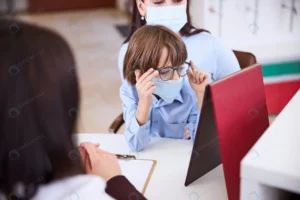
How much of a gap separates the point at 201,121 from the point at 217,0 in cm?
205

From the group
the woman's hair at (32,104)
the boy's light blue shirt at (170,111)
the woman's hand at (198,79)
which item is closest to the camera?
the woman's hair at (32,104)

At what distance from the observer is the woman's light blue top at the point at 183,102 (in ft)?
4.92

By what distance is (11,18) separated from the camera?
748 millimetres

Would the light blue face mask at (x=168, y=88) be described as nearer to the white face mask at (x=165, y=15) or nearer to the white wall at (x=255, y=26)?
the white face mask at (x=165, y=15)

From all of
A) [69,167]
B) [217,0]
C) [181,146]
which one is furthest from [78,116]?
[217,0]

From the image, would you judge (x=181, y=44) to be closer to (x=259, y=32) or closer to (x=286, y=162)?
(x=286, y=162)

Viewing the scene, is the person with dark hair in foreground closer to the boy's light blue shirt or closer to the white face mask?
the boy's light blue shirt

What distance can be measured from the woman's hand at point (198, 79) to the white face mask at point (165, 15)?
0.32 m

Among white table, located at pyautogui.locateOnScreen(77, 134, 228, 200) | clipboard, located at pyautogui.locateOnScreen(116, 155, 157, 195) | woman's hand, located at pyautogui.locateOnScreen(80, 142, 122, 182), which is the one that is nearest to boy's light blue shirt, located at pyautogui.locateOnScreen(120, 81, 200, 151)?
white table, located at pyautogui.locateOnScreen(77, 134, 228, 200)

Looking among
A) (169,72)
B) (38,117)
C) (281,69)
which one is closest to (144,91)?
(169,72)

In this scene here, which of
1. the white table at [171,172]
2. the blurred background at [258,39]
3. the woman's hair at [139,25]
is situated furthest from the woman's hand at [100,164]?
the blurred background at [258,39]

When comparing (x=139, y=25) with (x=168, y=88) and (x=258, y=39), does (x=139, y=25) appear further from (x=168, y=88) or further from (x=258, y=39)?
(x=258, y=39)

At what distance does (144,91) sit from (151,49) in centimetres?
17

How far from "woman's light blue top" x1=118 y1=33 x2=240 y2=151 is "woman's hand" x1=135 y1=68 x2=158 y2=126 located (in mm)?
32
